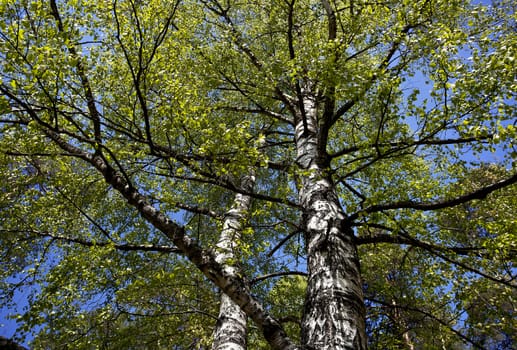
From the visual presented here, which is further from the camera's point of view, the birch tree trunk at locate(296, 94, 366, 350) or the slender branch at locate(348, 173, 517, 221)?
the slender branch at locate(348, 173, 517, 221)

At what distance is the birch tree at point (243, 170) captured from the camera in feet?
10.5

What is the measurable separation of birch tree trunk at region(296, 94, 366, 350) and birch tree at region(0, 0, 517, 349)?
2cm

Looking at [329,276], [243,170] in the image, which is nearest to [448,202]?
[329,276]

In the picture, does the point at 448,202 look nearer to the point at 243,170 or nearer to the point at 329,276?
the point at 329,276

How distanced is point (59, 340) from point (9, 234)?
2.66m

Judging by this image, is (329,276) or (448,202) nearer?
(329,276)

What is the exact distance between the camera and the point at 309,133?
5.07 metres

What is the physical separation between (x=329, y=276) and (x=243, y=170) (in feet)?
4.85

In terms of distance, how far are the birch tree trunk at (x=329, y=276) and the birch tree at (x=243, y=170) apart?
2 centimetres

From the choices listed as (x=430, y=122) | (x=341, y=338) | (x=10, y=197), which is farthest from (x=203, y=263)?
(x=10, y=197)

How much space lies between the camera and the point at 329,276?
300cm

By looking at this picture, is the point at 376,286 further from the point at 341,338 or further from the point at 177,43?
the point at 177,43

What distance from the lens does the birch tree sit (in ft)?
10.5

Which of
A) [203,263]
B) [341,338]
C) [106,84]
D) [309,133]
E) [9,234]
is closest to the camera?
[341,338]
